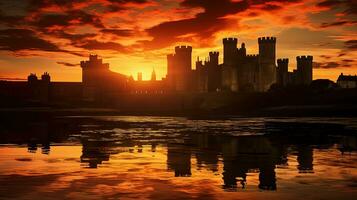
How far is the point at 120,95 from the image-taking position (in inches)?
6590

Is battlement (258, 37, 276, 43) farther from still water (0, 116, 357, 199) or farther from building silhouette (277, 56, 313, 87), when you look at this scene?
still water (0, 116, 357, 199)

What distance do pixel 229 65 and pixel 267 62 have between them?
35.6ft

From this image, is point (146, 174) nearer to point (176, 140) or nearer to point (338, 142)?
point (176, 140)

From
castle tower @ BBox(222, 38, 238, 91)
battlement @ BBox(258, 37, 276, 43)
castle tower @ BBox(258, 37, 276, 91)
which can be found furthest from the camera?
castle tower @ BBox(222, 38, 238, 91)

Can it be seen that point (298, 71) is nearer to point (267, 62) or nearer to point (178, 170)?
point (267, 62)

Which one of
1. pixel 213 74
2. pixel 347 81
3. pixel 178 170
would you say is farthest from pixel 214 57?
pixel 178 170

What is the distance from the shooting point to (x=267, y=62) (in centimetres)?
12988

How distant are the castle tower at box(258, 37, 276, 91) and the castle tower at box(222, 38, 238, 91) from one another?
792 centimetres

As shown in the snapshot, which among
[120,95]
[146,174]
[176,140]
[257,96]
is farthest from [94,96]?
[146,174]

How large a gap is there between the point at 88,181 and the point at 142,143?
42.9ft

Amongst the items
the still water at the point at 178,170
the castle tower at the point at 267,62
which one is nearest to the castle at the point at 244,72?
the castle tower at the point at 267,62

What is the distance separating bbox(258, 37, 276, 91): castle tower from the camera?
129 m

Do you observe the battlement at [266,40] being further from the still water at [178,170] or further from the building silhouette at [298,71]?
the still water at [178,170]

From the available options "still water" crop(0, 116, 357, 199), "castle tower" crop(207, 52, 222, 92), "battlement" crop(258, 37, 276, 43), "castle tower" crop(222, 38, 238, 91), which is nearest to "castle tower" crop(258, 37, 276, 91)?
"battlement" crop(258, 37, 276, 43)
